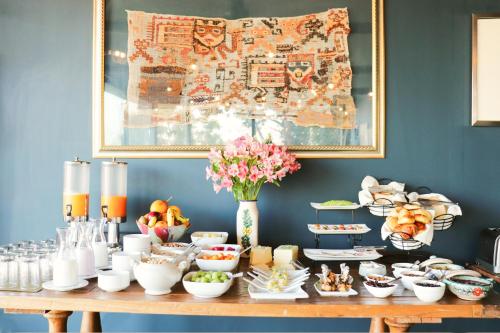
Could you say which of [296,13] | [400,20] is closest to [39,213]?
[296,13]

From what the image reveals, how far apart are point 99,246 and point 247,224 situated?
74 centimetres

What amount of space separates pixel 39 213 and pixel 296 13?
1.88 m

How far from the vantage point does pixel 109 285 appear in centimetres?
177

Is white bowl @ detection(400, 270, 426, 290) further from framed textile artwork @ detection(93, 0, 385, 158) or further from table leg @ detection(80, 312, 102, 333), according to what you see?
table leg @ detection(80, 312, 102, 333)

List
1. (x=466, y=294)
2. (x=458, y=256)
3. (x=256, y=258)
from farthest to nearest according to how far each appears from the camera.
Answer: (x=458, y=256), (x=256, y=258), (x=466, y=294)

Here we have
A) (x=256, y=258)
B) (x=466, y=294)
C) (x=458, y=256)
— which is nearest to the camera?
(x=466, y=294)

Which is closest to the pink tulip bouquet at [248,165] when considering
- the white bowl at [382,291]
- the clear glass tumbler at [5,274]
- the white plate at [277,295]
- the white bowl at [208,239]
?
the white bowl at [208,239]

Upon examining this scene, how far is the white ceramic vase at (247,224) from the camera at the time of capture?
2.42 m

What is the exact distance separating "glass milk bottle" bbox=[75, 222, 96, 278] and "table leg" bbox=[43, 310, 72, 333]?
0.58ft

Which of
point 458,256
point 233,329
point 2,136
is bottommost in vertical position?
point 233,329

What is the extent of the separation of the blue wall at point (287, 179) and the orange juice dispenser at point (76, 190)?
0.19 meters

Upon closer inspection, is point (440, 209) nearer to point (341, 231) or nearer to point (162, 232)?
point (341, 231)

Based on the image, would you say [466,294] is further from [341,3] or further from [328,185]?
[341,3]

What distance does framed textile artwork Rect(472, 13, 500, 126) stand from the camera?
260cm
